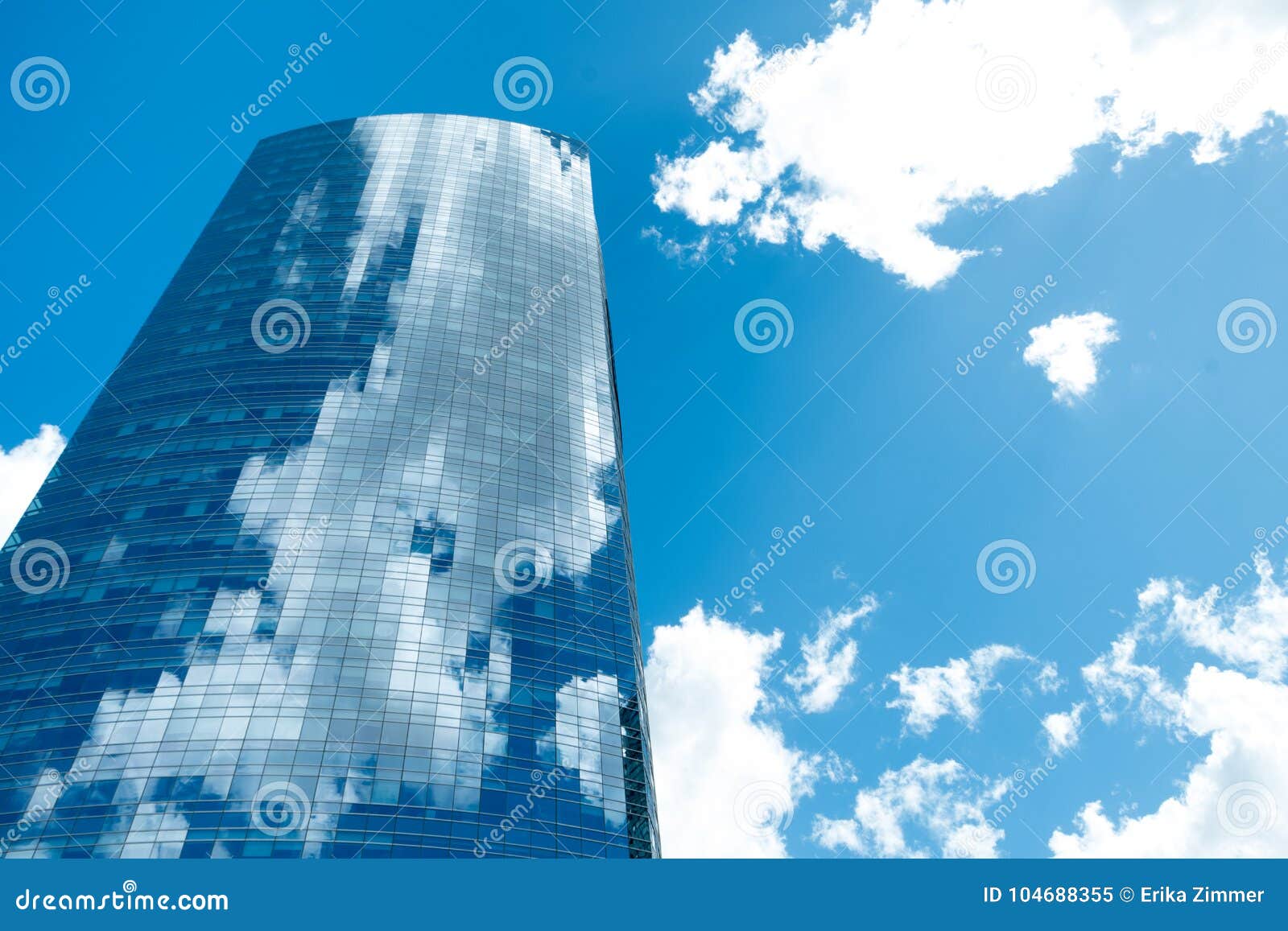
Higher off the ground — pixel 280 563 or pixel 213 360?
pixel 213 360

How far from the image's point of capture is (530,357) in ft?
358
